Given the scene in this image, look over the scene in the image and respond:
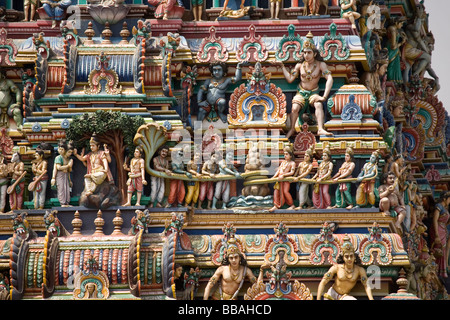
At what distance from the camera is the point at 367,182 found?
1542 inches

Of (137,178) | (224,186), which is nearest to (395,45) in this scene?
(224,186)

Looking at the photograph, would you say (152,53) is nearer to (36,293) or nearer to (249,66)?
(249,66)

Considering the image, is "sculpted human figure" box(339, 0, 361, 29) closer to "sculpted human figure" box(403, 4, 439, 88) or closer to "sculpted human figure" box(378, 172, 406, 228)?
"sculpted human figure" box(378, 172, 406, 228)

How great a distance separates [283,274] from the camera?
126ft

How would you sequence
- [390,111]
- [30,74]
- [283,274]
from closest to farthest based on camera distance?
[283,274]
[30,74]
[390,111]

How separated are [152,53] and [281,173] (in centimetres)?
405

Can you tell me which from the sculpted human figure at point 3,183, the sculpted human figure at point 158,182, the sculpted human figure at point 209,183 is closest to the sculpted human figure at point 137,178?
the sculpted human figure at point 158,182

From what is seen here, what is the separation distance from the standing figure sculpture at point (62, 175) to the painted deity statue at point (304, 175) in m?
4.98

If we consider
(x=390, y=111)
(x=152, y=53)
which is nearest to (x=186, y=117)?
(x=152, y=53)

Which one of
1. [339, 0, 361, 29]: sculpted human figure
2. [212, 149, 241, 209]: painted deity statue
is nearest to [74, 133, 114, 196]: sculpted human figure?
[212, 149, 241, 209]: painted deity statue

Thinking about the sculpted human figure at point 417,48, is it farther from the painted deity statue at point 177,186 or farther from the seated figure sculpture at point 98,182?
the seated figure sculpture at point 98,182

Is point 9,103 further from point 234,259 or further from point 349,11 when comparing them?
point 349,11

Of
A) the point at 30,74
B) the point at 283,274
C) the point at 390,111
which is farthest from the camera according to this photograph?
the point at 390,111

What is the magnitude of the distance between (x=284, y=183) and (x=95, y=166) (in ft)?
13.5
